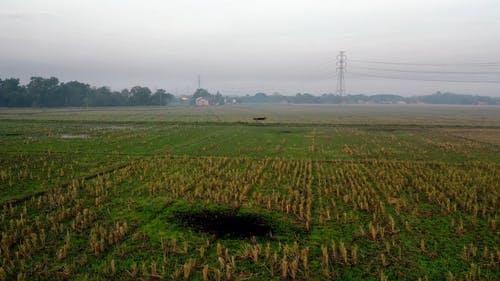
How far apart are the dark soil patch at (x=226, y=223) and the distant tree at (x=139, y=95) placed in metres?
114

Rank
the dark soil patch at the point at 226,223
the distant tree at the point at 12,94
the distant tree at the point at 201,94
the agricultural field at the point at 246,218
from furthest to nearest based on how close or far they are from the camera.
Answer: the distant tree at the point at 201,94, the distant tree at the point at 12,94, the dark soil patch at the point at 226,223, the agricultural field at the point at 246,218

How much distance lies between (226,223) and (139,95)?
116536 millimetres

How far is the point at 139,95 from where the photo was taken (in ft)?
392

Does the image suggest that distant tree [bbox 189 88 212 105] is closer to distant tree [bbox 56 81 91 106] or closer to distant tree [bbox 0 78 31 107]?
distant tree [bbox 56 81 91 106]

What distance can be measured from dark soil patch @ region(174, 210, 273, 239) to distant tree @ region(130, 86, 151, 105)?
11442 centimetres

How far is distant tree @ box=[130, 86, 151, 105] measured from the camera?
389ft

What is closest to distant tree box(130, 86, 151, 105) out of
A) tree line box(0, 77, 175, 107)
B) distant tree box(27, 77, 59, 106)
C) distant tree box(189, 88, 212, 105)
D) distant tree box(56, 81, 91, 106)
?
tree line box(0, 77, 175, 107)

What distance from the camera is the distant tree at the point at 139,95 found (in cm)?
11850

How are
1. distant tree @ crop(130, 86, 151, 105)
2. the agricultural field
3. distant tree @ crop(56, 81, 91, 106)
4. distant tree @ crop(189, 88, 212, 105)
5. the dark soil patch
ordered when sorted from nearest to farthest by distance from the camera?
the agricultural field, the dark soil patch, distant tree @ crop(56, 81, 91, 106), distant tree @ crop(130, 86, 151, 105), distant tree @ crop(189, 88, 212, 105)

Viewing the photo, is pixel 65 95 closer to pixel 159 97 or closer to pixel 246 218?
pixel 159 97

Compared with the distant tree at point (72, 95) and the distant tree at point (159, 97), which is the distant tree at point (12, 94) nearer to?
the distant tree at point (72, 95)

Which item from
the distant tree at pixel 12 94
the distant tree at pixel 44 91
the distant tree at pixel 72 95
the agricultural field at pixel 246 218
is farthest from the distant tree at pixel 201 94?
the agricultural field at pixel 246 218

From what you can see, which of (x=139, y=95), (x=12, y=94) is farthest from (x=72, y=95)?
(x=139, y=95)

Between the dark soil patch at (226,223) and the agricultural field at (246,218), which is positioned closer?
the agricultural field at (246,218)
